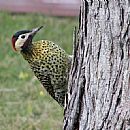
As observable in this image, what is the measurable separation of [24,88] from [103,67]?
393cm

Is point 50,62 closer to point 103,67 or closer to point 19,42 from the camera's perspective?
point 19,42

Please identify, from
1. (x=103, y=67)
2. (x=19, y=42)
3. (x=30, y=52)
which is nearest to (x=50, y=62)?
(x=30, y=52)

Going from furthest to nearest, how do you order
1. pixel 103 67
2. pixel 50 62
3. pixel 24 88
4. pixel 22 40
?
pixel 24 88 → pixel 22 40 → pixel 50 62 → pixel 103 67

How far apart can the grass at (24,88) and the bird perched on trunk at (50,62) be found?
3.94 feet

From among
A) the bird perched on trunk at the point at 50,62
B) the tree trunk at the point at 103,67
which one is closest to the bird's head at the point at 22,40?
the bird perched on trunk at the point at 50,62

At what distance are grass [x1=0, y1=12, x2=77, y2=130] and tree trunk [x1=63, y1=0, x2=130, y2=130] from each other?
2526 millimetres

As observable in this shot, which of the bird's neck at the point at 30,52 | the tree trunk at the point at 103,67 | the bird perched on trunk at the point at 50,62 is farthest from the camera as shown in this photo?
the bird's neck at the point at 30,52

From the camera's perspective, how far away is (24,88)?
726 cm

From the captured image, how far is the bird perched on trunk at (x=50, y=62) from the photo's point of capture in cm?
488

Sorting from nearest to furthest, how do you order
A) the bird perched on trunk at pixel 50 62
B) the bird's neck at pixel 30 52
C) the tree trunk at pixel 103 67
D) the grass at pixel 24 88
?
the tree trunk at pixel 103 67 → the bird perched on trunk at pixel 50 62 → the bird's neck at pixel 30 52 → the grass at pixel 24 88

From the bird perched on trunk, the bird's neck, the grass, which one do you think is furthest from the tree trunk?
the grass

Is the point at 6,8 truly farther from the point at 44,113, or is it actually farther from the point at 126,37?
the point at 126,37

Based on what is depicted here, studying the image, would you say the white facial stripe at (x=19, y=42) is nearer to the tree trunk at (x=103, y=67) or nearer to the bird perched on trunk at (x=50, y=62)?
the bird perched on trunk at (x=50, y=62)

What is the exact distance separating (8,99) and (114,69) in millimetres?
3699
